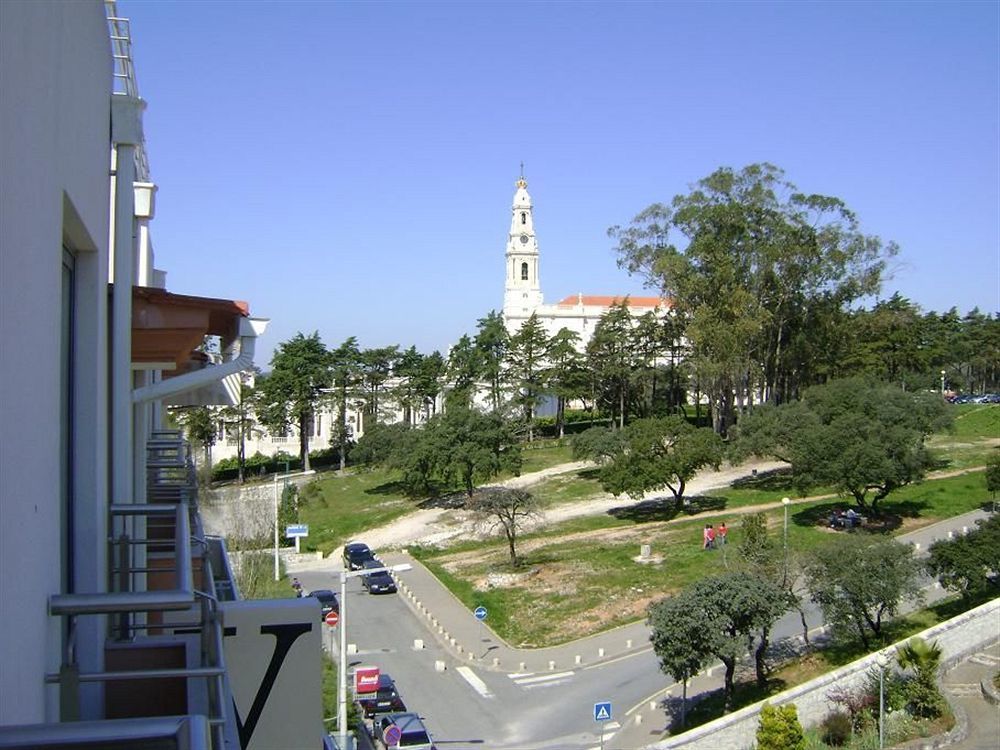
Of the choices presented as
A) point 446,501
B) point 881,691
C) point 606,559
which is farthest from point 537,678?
point 446,501

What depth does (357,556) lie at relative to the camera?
35094 mm

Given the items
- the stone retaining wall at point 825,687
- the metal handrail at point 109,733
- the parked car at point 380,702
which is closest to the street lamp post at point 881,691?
the stone retaining wall at point 825,687

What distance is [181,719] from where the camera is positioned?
2.19 metres

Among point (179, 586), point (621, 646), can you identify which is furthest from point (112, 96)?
point (621, 646)

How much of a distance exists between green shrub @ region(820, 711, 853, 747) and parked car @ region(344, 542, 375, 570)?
1818 centimetres

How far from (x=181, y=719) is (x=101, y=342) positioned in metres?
2.84

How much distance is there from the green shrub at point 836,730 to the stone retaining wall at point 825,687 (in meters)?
0.34

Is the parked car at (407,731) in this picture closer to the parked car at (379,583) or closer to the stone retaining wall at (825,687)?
the stone retaining wall at (825,687)

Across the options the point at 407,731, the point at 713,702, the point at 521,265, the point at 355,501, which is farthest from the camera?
the point at 521,265

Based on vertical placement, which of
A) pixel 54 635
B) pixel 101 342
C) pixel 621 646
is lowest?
pixel 621 646

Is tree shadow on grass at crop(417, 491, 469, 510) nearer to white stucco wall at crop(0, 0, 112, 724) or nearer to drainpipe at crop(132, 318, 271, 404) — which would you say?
drainpipe at crop(132, 318, 271, 404)

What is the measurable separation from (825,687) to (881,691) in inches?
71.4

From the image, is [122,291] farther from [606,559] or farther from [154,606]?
[606,559]

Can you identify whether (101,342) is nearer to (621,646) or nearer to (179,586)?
(179,586)
